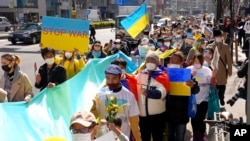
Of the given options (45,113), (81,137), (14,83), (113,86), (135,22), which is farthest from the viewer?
(135,22)

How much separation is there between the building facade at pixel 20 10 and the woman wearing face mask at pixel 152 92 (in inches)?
2099

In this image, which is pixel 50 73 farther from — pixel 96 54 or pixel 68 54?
pixel 96 54

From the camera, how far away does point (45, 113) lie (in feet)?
17.1

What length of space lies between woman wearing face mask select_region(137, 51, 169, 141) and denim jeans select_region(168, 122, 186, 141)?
22.1 inches

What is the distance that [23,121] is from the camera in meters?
4.83

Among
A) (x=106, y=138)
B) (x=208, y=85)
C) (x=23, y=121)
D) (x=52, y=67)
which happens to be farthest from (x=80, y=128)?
(x=208, y=85)

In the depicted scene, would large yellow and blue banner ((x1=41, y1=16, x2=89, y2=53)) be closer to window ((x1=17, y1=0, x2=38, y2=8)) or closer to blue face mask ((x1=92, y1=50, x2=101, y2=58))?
blue face mask ((x1=92, y1=50, x2=101, y2=58))

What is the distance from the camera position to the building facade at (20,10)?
59688mm

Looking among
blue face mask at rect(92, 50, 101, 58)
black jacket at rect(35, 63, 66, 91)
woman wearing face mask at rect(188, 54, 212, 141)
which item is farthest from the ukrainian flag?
black jacket at rect(35, 63, 66, 91)

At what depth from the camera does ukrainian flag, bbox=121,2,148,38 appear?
11073 millimetres

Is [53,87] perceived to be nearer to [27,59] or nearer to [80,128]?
[80,128]

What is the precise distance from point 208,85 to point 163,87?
1455 millimetres

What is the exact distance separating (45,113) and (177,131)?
2174 mm

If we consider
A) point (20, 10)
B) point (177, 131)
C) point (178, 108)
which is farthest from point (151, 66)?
point (20, 10)
